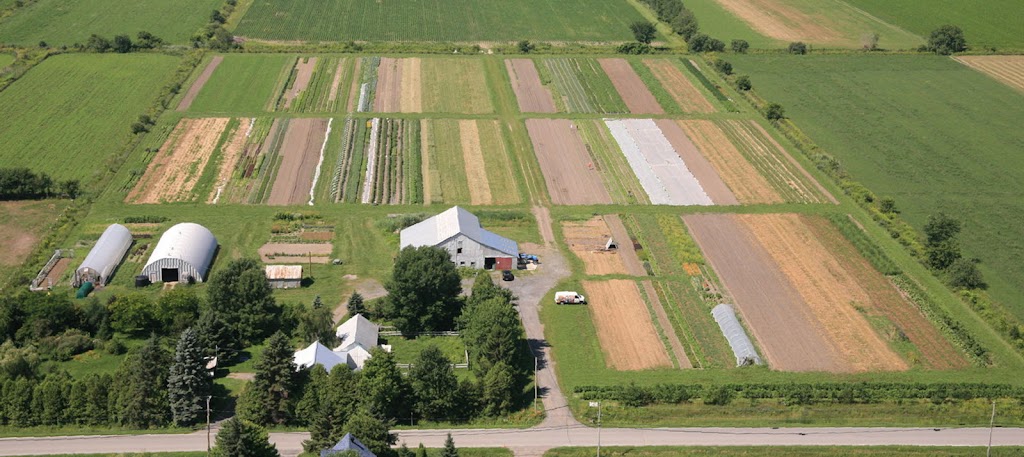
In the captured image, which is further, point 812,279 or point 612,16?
point 612,16

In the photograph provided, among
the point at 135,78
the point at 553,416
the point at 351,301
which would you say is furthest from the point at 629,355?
the point at 135,78

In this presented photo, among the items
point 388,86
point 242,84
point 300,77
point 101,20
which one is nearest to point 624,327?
point 388,86

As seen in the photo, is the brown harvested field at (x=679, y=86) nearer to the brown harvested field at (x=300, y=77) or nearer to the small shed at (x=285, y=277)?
the brown harvested field at (x=300, y=77)

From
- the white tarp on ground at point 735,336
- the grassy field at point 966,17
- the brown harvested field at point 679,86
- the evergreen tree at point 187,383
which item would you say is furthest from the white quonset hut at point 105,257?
the grassy field at point 966,17

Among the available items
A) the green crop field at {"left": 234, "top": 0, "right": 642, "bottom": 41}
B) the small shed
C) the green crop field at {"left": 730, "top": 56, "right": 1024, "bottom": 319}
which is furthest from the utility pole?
the green crop field at {"left": 234, "top": 0, "right": 642, "bottom": 41}

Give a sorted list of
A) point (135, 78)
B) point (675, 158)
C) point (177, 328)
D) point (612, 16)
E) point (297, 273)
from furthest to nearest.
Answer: point (612, 16) → point (135, 78) → point (675, 158) → point (297, 273) → point (177, 328)

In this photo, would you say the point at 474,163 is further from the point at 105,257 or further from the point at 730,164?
the point at 105,257

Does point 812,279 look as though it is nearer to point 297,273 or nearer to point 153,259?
point 297,273
